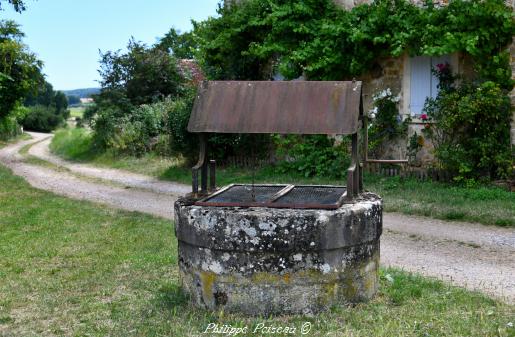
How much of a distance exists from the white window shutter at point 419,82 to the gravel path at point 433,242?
13.7 ft

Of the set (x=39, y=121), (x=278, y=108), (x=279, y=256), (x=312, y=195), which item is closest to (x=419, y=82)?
(x=312, y=195)

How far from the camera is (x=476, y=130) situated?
11.9m

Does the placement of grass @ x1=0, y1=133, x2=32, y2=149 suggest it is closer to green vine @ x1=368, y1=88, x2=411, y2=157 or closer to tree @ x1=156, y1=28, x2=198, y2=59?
tree @ x1=156, y1=28, x2=198, y2=59

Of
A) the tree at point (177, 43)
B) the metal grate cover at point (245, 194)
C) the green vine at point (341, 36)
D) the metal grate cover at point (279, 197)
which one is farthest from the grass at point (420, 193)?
the tree at point (177, 43)

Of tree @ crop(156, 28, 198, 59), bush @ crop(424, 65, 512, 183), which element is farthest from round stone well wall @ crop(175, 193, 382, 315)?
tree @ crop(156, 28, 198, 59)

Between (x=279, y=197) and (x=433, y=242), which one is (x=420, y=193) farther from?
(x=279, y=197)

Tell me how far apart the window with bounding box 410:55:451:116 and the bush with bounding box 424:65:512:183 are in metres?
0.53

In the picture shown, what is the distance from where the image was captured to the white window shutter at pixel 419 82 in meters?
12.8

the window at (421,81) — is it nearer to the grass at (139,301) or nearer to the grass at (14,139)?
the grass at (139,301)

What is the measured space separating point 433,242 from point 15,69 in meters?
18.6

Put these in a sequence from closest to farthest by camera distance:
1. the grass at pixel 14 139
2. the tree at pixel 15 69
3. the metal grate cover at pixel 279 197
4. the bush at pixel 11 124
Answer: the metal grate cover at pixel 279 197, the tree at pixel 15 69, the bush at pixel 11 124, the grass at pixel 14 139

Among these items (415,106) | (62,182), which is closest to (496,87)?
(415,106)

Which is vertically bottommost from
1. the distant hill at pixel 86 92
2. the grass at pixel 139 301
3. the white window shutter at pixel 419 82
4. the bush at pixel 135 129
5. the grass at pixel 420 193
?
the grass at pixel 139 301

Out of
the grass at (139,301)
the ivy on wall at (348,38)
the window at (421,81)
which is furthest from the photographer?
the window at (421,81)
